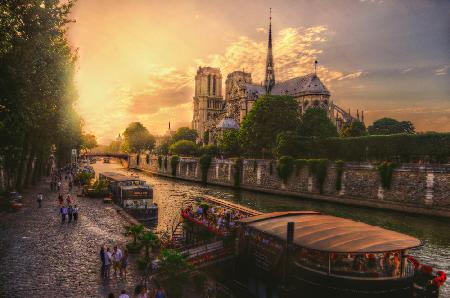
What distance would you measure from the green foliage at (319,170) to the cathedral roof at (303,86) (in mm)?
Answer: 71865

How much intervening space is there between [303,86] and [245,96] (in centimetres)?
2011

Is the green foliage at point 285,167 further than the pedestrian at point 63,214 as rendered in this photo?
Yes

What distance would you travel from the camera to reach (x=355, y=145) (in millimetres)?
52906

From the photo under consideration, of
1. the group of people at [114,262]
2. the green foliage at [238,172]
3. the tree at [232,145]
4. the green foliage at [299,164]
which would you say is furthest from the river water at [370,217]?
the tree at [232,145]

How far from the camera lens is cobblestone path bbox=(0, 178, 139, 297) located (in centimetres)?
1538

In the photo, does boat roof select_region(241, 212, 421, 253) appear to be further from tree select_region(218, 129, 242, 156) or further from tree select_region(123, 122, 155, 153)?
tree select_region(123, 122, 155, 153)

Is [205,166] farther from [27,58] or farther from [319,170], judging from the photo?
[27,58]

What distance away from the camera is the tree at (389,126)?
12350 centimetres

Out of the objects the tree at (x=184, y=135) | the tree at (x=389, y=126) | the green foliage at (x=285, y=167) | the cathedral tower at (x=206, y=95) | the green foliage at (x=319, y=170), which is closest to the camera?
the green foliage at (x=319, y=170)

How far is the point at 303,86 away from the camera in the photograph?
124000 mm

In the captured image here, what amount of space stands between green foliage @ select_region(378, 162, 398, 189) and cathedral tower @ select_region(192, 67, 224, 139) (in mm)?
139457

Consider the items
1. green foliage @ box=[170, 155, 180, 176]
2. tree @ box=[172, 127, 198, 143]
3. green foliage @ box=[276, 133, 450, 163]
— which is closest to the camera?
green foliage @ box=[276, 133, 450, 163]

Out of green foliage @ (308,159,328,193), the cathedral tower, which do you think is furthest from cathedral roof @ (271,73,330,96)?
green foliage @ (308,159,328,193)

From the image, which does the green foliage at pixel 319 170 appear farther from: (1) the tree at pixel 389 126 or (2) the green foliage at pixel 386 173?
(1) the tree at pixel 389 126
